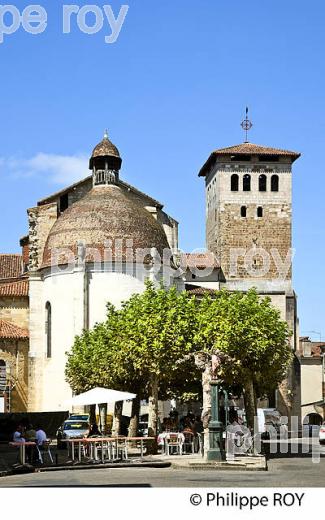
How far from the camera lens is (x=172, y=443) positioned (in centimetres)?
3506

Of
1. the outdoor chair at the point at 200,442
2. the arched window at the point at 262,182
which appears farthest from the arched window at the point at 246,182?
the outdoor chair at the point at 200,442

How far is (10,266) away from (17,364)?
619 inches

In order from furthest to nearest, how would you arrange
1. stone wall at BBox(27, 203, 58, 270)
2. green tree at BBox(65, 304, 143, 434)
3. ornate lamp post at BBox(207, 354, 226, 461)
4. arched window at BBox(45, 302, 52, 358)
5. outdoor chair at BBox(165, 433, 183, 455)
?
stone wall at BBox(27, 203, 58, 270)
arched window at BBox(45, 302, 52, 358)
green tree at BBox(65, 304, 143, 434)
outdoor chair at BBox(165, 433, 183, 455)
ornate lamp post at BBox(207, 354, 226, 461)

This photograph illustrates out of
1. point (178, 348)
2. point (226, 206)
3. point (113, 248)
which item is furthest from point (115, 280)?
point (226, 206)

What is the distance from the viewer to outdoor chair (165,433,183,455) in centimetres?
3494

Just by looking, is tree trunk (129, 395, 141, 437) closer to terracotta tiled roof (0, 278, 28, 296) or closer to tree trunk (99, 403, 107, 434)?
tree trunk (99, 403, 107, 434)

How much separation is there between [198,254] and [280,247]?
7576 millimetres

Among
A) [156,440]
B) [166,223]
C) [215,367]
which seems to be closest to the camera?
[215,367]

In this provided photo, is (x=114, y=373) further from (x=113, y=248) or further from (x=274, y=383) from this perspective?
(x=113, y=248)

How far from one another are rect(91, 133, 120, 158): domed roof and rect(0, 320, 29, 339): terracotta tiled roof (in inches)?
554

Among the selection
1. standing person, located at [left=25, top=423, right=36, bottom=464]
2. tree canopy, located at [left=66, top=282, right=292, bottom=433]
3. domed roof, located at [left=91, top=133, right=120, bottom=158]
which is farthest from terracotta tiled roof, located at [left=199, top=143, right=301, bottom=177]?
standing person, located at [left=25, top=423, right=36, bottom=464]

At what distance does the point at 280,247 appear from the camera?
8675cm

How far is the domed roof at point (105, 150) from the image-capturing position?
72125mm

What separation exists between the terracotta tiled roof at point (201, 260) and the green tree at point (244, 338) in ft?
144
